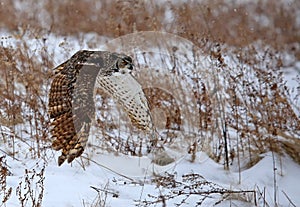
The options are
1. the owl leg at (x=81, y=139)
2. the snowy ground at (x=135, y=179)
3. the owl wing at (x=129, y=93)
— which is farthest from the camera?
the owl wing at (x=129, y=93)

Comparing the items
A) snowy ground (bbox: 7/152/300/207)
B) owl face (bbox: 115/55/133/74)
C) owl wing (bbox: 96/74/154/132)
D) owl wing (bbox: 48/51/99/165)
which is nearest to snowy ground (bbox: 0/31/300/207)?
snowy ground (bbox: 7/152/300/207)

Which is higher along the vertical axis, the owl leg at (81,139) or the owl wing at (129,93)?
the owl wing at (129,93)

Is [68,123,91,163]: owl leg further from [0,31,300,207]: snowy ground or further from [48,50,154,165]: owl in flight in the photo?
[0,31,300,207]: snowy ground

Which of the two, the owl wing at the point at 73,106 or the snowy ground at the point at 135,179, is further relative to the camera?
the owl wing at the point at 73,106

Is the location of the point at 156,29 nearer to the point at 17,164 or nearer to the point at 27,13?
the point at 17,164

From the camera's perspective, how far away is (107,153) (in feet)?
12.8

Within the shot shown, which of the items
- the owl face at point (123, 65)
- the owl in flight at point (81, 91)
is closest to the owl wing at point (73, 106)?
the owl in flight at point (81, 91)

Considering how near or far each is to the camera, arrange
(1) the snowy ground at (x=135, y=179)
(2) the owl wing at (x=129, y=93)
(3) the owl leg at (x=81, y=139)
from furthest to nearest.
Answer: (2) the owl wing at (x=129, y=93), (3) the owl leg at (x=81, y=139), (1) the snowy ground at (x=135, y=179)

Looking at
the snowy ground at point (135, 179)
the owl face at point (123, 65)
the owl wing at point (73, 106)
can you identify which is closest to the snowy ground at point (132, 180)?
the snowy ground at point (135, 179)

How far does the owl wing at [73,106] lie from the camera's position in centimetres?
319

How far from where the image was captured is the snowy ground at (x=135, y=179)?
→ 3.07 meters

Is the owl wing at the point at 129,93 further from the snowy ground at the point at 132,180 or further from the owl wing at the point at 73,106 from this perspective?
the snowy ground at the point at 132,180

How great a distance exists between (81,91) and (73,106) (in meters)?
0.11

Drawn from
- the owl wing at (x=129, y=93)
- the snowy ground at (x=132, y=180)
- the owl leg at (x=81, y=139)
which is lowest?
the snowy ground at (x=132, y=180)
